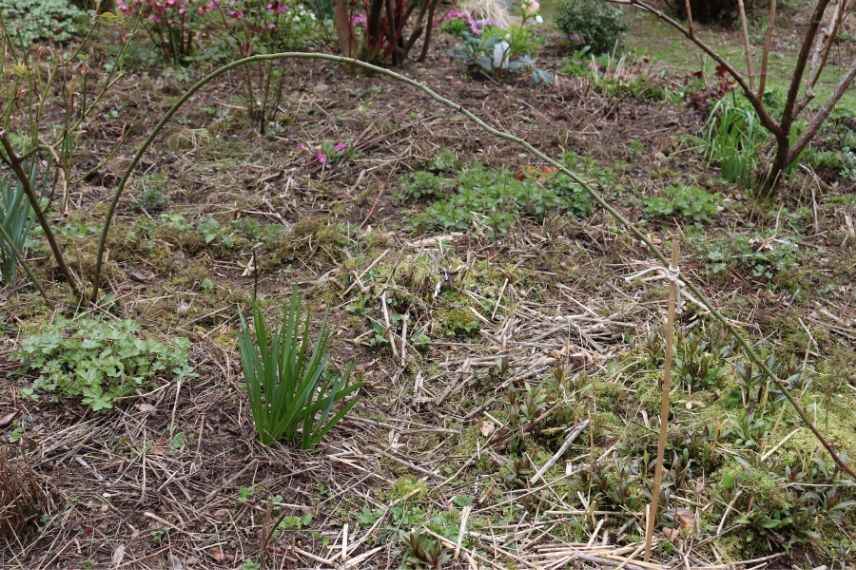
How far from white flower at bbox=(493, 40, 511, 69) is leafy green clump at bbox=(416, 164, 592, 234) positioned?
1785 mm

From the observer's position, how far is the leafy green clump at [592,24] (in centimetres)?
652

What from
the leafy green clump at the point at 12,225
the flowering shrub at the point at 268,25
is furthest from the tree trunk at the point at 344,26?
the leafy green clump at the point at 12,225

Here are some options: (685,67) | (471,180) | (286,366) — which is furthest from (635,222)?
(685,67)

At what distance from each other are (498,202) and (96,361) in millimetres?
2078

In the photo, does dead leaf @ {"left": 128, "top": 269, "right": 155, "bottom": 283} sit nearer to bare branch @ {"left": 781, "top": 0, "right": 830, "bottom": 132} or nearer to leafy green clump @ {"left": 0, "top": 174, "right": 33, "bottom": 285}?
leafy green clump @ {"left": 0, "top": 174, "right": 33, "bottom": 285}

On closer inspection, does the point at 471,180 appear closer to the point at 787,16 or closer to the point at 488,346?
the point at 488,346

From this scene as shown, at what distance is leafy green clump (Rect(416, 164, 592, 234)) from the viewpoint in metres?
3.64

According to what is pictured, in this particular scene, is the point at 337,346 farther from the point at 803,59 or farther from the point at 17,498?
the point at 803,59

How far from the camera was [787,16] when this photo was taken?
9289 millimetres

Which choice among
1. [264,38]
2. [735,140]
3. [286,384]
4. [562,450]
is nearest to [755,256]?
[735,140]

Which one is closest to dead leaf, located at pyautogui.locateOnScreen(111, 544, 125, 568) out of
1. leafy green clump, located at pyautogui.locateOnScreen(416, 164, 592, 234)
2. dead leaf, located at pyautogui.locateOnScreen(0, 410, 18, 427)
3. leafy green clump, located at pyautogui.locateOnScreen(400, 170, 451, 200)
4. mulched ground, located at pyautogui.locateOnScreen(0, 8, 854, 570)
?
mulched ground, located at pyautogui.locateOnScreen(0, 8, 854, 570)

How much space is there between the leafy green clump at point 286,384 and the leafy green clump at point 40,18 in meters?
4.52

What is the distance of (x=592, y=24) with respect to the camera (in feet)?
21.5

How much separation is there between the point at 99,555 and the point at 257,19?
3.75 metres
